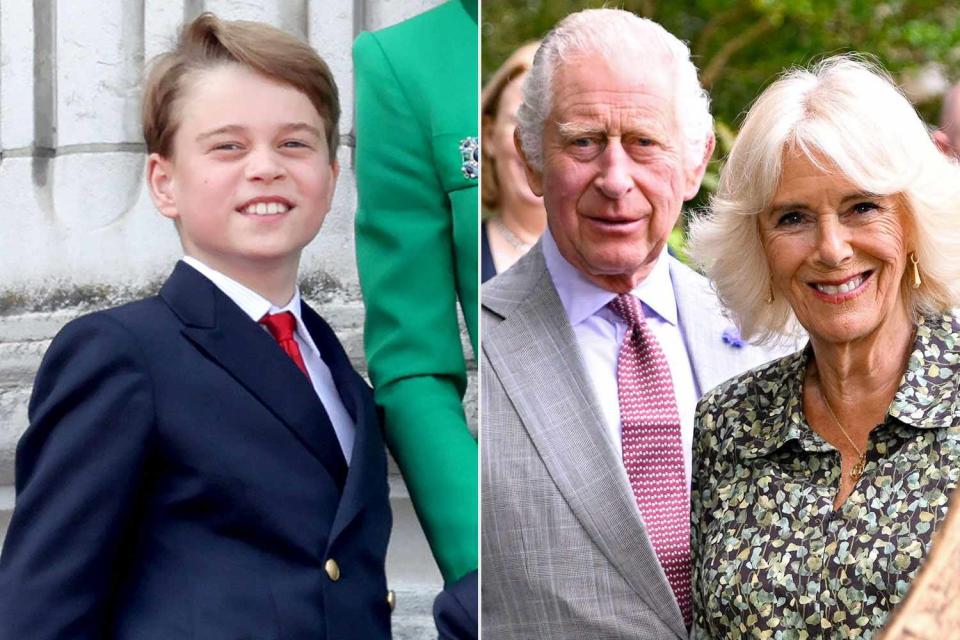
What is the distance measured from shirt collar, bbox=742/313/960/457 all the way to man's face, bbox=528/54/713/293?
312mm

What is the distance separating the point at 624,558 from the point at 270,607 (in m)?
0.57

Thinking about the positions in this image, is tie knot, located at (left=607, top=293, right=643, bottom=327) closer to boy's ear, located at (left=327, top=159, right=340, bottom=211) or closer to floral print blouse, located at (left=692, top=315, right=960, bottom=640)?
floral print blouse, located at (left=692, top=315, right=960, bottom=640)

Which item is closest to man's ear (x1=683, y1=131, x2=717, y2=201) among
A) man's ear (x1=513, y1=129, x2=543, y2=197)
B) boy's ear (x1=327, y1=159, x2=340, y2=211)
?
man's ear (x1=513, y1=129, x2=543, y2=197)

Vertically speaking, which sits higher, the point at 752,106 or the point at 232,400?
the point at 752,106

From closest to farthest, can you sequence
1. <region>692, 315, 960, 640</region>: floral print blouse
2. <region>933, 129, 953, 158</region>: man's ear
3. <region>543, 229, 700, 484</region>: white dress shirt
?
<region>692, 315, 960, 640</region>: floral print blouse → <region>933, 129, 953, 158</region>: man's ear → <region>543, 229, 700, 484</region>: white dress shirt

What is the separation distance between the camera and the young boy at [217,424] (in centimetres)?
219

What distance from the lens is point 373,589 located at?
2.42 meters

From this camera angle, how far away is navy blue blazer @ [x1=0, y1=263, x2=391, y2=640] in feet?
7.17

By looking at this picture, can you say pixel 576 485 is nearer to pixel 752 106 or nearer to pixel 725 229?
pixel 725 229

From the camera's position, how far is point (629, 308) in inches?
97.7

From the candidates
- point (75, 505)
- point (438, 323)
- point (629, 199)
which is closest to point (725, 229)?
point (629, 199)

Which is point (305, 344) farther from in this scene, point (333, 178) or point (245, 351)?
point (333, 178)

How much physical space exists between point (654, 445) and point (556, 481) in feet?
0.57

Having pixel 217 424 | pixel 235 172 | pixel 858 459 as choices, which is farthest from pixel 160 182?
pixel 858 459
